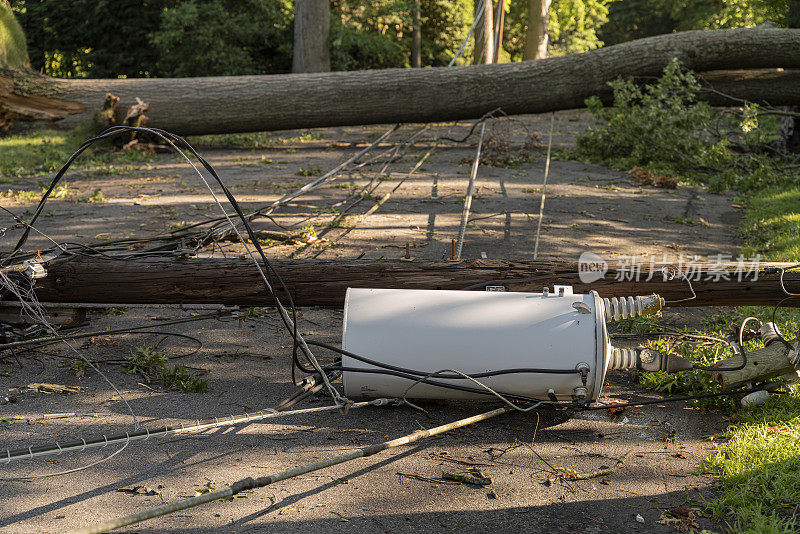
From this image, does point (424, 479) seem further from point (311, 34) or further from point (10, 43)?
point (311, 34)

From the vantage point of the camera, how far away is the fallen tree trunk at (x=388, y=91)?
32.0 ft

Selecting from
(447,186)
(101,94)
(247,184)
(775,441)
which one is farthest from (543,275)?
(101,94)

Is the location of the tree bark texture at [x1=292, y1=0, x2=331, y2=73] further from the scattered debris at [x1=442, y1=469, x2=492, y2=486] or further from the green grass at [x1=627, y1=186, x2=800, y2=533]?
the scattered debris at [x1=442, y1=469, x2=492, y2=486]

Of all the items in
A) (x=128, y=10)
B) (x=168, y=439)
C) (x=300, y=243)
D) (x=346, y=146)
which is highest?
(x=128, y=10)

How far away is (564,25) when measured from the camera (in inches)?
867

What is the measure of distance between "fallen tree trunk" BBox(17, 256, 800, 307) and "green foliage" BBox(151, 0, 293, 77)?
44.8 ft

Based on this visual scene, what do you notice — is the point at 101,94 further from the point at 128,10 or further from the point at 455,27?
the point at 455,27

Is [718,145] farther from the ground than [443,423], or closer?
farther from the ground

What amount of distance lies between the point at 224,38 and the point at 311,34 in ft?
11.1

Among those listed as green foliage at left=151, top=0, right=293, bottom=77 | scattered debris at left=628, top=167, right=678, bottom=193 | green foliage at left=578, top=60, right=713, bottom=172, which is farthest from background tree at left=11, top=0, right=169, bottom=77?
scattered debris at left=628, top=167, right=678, bottom=193

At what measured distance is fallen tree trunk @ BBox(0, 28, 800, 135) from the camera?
9742mm

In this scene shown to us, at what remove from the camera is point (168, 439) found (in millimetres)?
2820

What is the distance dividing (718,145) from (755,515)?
7448 mm

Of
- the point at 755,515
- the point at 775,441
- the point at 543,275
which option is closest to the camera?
the point at 755,515
